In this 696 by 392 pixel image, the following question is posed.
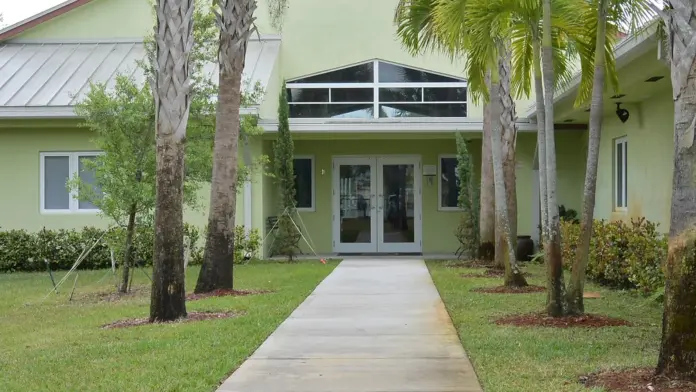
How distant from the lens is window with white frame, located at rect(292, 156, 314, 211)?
20.8 metres

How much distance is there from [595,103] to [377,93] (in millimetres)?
12382

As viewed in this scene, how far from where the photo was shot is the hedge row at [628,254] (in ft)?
35.5

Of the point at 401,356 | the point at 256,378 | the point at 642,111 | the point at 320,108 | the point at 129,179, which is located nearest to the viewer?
the point at 256,378

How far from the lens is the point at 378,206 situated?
20.7 m

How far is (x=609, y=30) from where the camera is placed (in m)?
9.59

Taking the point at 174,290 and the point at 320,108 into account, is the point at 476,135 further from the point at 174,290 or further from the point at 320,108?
the point at 174,290

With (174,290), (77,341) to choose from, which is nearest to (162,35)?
(174,290)

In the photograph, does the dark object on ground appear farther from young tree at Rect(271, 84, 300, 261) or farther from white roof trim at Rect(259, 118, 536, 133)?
young tree at Rect(271, 84, 300, 261)

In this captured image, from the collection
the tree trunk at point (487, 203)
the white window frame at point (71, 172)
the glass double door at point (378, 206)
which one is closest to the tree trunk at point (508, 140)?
the tree trunk at point (487, 203)

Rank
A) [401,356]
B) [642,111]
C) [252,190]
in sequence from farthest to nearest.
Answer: [252,190] < [642,111] < [401,356]

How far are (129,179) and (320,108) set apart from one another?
895 cm

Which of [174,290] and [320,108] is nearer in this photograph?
[174,290]

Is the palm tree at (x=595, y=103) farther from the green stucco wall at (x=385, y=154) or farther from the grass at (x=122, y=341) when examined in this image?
the green stucco wall at (x=385, y=154)

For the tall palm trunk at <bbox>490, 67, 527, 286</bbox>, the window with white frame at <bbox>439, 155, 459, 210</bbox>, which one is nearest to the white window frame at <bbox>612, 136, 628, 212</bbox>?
the tall palm trunk at <bbox>490, 67, 527, 286</bbox>
